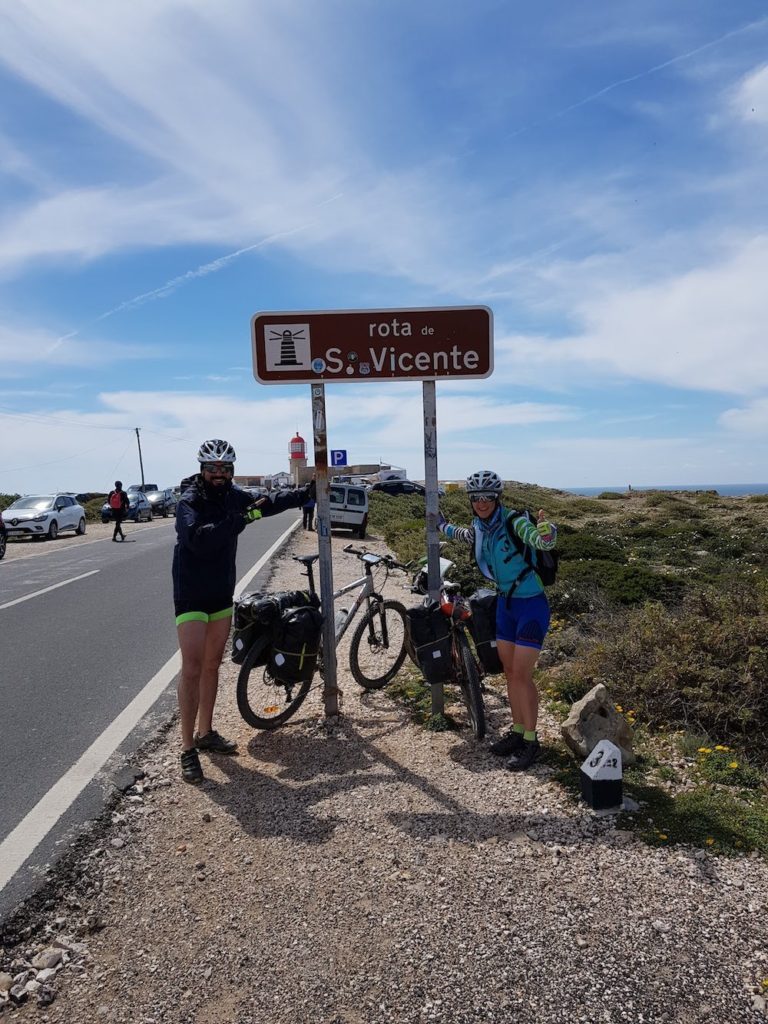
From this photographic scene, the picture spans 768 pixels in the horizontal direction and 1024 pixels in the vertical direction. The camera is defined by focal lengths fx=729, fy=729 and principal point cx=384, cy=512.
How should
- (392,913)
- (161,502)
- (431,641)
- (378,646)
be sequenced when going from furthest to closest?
1. (161,502)
2. (378,646)
3. (431,641)
4. (392,913)

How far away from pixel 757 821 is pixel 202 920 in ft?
8.76

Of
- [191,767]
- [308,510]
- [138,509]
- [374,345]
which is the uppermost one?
[374,345]

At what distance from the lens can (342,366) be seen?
5.15 metres

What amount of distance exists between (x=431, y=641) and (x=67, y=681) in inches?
147

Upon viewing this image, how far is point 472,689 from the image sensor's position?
488 centimetres

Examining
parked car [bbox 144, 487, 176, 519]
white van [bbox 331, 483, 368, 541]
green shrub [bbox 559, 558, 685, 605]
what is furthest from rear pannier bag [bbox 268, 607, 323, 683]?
parked car [bbox 144, 487, 176, 519]

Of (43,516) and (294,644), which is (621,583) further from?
(43,516)

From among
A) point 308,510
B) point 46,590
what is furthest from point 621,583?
point 46,590

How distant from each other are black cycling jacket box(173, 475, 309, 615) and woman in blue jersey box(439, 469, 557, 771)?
1.28 m

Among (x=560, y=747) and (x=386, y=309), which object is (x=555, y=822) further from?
(x=386, y=309)

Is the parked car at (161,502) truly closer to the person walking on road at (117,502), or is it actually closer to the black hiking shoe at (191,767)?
the person walking on road at (117,502)

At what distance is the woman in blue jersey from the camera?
4520mm

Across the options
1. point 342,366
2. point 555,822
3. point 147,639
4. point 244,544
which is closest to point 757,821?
point 555,822

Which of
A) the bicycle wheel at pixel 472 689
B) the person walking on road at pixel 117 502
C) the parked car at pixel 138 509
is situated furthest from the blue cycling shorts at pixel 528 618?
the parked car at pixel 138 509
